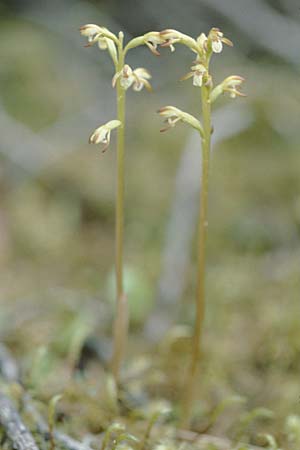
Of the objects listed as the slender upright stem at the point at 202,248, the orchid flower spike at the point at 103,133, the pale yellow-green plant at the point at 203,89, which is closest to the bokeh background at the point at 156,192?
the slender upright stem at the point at 202,248

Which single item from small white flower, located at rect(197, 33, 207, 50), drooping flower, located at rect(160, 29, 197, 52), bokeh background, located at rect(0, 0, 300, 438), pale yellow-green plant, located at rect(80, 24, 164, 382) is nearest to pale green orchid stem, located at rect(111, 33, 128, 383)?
pale yellow-green plant, located at rect(80, 24, 164, 382)

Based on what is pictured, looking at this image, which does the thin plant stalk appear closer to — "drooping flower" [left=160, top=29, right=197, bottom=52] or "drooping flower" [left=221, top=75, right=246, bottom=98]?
"drooping flower" [left=160, top=29, right=197, bottom=52]

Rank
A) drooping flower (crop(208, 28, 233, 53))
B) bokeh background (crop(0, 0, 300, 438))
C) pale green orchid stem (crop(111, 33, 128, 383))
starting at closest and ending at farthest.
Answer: drooping flower (crop(208, 28, 233, 53))
pale green orchid stem (crop(111, 33, 128, 383))
bokeh background (crop(0, 0, 300, 438))

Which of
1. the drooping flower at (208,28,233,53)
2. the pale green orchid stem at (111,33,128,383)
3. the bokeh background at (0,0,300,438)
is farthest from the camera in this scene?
the bokeh background at (0,0,300,438)

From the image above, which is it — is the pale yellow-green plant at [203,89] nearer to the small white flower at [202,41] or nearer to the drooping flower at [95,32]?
the small white flower at [202,41]

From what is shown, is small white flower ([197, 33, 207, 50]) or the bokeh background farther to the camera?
the bokeh background

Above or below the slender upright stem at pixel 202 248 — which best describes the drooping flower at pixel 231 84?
above

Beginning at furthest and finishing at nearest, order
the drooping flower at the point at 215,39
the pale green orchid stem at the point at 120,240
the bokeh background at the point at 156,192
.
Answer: the bokeh background at the point at 156,192 → the pale green orchid stem at the point at 120,240 → the drooping flower at the point at 215,39

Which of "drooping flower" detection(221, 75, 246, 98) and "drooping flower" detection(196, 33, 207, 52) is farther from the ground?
"drooping flower" detection(196, 33, 207, 52)

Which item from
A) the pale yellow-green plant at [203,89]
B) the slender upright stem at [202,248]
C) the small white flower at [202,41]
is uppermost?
the small white flower at [202,41]
